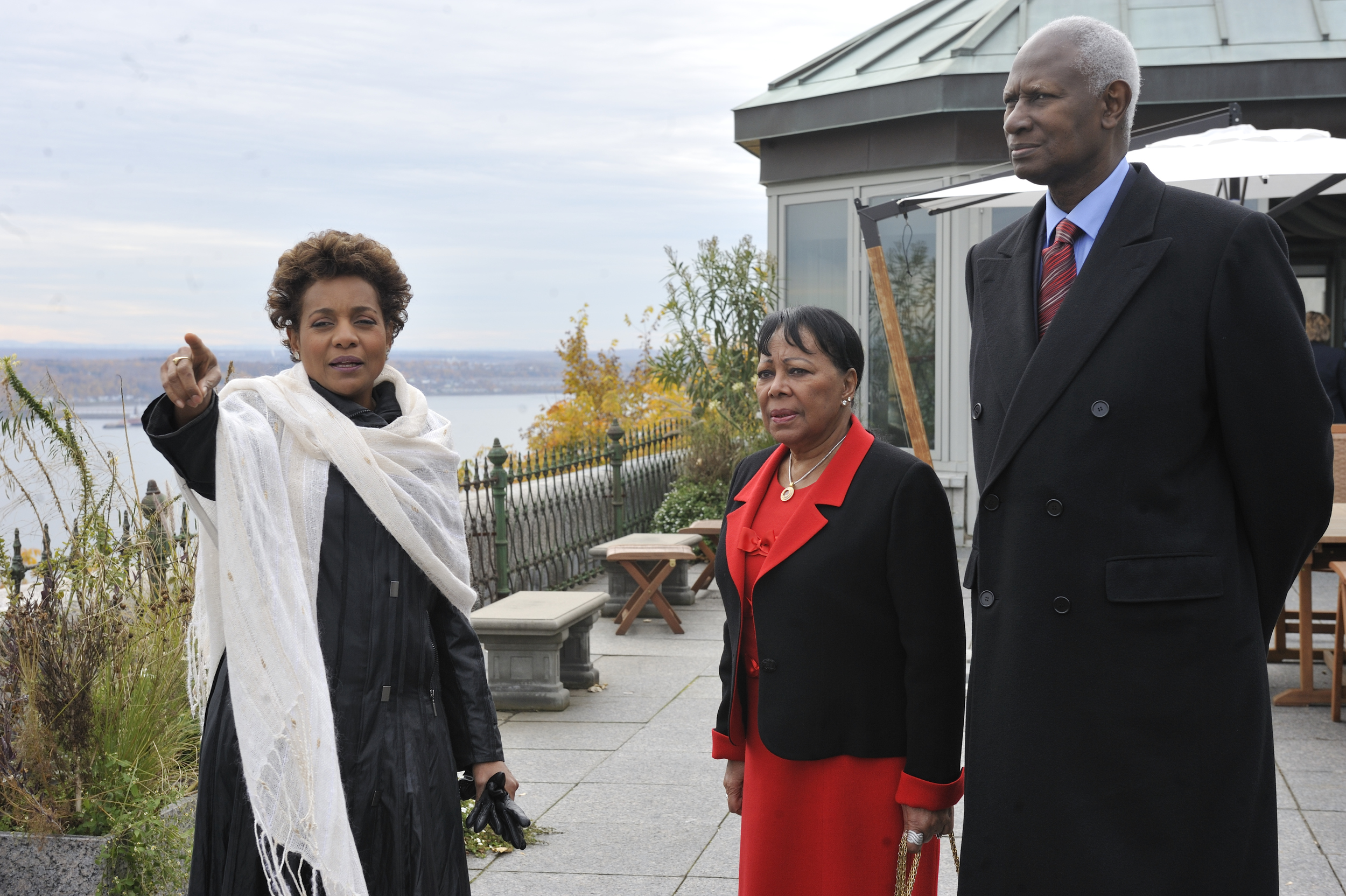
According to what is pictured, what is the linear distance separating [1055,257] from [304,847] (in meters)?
1.77

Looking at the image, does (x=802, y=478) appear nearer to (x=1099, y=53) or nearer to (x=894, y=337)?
(x=1099, y=53)

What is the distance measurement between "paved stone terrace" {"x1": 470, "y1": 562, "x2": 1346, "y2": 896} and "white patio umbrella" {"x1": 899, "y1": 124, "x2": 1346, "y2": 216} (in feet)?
8.77

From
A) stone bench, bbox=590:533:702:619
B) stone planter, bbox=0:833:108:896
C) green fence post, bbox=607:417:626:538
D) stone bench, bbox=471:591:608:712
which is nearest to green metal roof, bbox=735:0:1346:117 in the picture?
green fence post, bbox=607:417:626:538

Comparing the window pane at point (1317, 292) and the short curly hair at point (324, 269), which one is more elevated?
the window pane at point (1317, 292)

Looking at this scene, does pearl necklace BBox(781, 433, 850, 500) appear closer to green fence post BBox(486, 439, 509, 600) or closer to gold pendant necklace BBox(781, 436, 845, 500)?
gold pendant necklace BBox(781, 436, 845, 500)

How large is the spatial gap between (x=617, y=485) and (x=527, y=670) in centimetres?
456

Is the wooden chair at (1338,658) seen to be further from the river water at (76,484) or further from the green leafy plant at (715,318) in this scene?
the green leafy plant at (715,318)

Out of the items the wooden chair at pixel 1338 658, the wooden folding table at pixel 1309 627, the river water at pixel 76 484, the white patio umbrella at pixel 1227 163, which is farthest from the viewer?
the wooden folding table at pixel 1309 627

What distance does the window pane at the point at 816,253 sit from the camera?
39.4 ft

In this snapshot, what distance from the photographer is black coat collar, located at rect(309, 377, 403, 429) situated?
248 cm

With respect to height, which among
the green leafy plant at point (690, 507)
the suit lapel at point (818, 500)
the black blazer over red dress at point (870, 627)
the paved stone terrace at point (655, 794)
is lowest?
the paved stone terrace at point (655, 794)

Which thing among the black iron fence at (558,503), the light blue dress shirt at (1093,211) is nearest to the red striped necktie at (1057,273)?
the light blue dress shirt at (1093,211)

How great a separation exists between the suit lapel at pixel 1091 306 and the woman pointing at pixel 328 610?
1.19 meters

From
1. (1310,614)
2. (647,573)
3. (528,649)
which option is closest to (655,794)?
(528,649)
